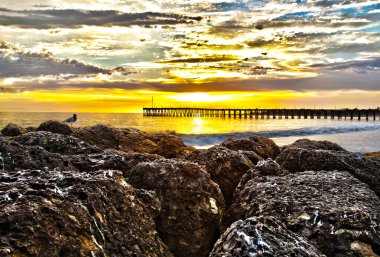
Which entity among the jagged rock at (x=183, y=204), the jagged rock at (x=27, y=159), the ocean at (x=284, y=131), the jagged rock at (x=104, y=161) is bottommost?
Answer: the ocean at (x=284, y=131)

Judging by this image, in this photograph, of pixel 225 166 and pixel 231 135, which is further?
pixel 231 135

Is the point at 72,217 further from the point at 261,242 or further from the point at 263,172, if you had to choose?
the point at 263,172

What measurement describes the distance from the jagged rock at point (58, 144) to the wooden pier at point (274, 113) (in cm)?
9162

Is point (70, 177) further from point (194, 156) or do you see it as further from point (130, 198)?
point (194, 156)

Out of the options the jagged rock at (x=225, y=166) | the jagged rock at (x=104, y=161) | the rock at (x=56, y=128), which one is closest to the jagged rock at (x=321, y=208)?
the jagged rock at (x=225, y=166)

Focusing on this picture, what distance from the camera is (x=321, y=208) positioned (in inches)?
182

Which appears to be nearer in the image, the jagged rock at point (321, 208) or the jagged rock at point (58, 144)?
the jagged rock at point (321, 208)

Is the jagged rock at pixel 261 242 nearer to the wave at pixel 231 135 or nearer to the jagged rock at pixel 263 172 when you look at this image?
the jagged rock at pixel 263 172

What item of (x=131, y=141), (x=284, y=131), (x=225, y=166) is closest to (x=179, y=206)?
(x=225, y=166)

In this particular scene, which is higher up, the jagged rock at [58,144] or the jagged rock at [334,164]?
the jagged rock at [58,144]

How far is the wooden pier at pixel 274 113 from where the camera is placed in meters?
95.8

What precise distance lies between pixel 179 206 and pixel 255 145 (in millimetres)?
5891

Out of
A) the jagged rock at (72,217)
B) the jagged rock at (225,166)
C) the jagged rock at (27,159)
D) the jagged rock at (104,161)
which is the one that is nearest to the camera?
the jagged rock at (72,217)

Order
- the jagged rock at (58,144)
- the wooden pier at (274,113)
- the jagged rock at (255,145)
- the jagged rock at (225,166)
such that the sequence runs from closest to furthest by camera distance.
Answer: the jagged rock at (225,166)
the jagged rock at (58,144)
the jagged rock at (255,145)
the wooden pier at (274,113)
